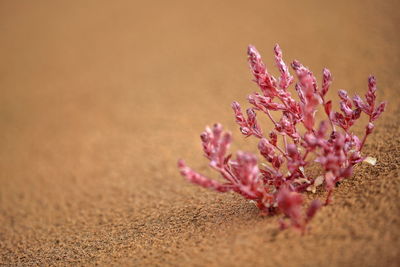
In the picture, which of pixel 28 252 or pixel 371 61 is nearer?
pixel 28 252

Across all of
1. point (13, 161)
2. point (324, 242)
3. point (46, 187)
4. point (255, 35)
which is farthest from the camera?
point (255, 35)

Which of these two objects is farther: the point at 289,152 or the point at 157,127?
the point at 157,127

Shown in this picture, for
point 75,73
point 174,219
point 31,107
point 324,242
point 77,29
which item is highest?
point 77,29

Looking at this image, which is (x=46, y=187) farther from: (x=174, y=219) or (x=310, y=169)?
(x=310, y=169)

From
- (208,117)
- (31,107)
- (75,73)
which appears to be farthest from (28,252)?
(75,73)

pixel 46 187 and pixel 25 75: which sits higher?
pixel 25 75

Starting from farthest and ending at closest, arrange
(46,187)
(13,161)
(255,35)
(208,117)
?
1. (255,35)
2. (13,161)
3. (208,117)
4. (46,187)

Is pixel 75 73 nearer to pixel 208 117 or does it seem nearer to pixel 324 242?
pixel 208 117

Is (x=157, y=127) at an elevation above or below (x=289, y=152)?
above
